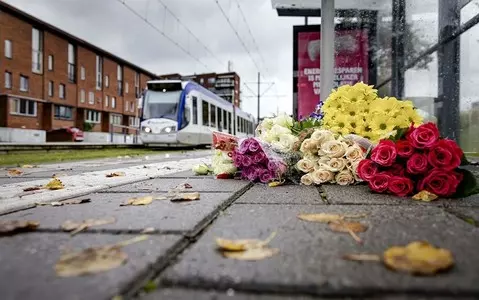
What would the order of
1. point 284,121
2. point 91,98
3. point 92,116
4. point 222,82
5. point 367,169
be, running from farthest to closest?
point 222,82 < point 92,116 < point 91,98 < point 284,121 < point 367,169

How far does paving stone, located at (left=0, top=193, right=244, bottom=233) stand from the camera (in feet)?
4.89

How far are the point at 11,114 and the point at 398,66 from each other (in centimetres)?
2952

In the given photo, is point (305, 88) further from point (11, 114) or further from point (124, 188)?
point (11, 114)

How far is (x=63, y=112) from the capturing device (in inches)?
1390

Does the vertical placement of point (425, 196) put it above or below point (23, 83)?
below

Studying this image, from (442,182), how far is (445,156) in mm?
152

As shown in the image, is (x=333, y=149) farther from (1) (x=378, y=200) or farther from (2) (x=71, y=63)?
(2) (x=71, y=63)

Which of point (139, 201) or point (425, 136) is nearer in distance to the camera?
point (139, 201)

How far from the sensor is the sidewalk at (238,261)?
0.86m

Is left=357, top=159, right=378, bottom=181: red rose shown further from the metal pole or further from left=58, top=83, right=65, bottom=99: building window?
left=58, top=83, right=65, bottom=99: building window

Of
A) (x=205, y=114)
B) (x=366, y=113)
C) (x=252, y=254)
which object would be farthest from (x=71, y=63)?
(x=252, y=254)

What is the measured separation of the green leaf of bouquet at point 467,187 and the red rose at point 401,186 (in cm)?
24

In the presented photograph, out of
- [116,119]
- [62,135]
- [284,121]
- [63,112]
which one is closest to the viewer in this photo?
[284,121]

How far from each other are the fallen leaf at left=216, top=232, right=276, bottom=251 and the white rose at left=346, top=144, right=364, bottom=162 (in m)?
1.78
